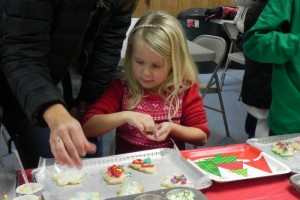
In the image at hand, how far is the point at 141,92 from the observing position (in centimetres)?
137

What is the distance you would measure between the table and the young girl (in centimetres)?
33

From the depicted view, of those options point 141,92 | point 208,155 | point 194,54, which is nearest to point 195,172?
point 208,155

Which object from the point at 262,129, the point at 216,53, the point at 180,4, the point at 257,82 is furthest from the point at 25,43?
the point at 180,4

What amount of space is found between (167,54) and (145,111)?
0.21 metres

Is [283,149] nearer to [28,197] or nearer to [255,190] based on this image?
[255,190]

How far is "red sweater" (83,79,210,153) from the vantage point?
1331 mm

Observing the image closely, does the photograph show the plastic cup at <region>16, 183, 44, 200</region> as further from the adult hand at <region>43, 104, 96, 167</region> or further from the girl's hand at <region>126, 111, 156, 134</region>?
the girl's hand at <region>126, 111, 156, 134</region>

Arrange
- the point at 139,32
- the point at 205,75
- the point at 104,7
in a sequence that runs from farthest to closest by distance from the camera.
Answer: the point at 205,75
the point at 139,32
the point at 104,7

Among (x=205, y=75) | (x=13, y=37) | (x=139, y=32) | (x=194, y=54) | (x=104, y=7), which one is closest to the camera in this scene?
(x=13, y=37)

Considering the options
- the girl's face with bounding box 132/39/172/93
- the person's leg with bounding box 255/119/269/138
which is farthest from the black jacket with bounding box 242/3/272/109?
the girl's face with bounding box 132/39/172/93

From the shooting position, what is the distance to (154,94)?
1.37 metres

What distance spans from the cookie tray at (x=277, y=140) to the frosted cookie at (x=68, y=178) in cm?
53

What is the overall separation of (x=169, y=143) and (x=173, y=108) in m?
0.12

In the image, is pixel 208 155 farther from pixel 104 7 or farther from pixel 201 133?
pixel 104 7
